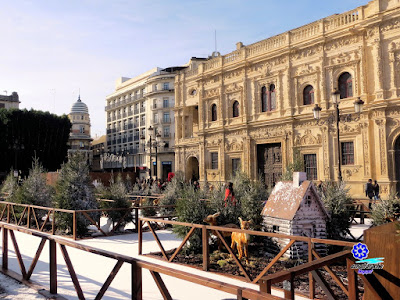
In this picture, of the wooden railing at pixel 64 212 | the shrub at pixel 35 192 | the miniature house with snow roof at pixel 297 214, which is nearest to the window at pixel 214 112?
the shrub at pixel 35 192

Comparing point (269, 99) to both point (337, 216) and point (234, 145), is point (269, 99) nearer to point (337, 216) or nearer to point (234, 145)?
point (234, 145)

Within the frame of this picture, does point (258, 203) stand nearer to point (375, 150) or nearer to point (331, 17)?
point (375, 150)

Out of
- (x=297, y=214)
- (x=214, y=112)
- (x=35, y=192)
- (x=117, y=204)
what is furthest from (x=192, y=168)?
(x=297, y=214)

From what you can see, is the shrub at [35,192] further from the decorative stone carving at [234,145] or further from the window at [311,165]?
the decorative stone carving at [234,145]

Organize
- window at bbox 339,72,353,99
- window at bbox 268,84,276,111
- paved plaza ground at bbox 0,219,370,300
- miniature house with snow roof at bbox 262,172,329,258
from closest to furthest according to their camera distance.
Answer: paved plaza ground at bbox 0,219,370,300 → miniature house with snow roof at bbox 262,172,329,258 → window at bbox 339,72,353,99 → window at bbox 268,84,276,111

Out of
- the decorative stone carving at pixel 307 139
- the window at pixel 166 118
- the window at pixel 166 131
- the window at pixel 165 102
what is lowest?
the decorative stone carving at pixel 307 139

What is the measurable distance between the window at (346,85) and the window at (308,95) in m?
2.04

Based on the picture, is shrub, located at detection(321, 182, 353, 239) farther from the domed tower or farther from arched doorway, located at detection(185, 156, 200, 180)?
the domed tower

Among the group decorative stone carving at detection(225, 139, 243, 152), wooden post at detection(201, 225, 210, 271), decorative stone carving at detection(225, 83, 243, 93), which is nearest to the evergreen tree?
wooden post at detection(201, 225, 210, 271)

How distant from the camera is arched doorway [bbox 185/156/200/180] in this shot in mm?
34191

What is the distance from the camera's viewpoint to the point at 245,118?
2784cm

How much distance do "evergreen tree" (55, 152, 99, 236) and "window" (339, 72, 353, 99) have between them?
674 inches

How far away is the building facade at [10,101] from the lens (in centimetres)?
6253
